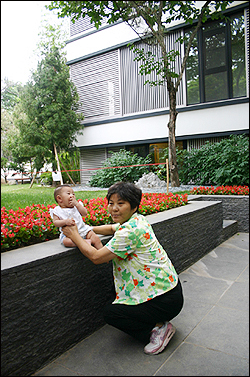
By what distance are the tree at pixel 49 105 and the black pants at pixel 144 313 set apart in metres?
9.05

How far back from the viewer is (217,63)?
36.6 feet

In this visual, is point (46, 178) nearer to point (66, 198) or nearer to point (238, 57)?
point (66, 198)

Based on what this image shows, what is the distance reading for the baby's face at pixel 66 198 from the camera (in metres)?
2.63

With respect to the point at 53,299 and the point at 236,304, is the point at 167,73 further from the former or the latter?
the point at 53,299

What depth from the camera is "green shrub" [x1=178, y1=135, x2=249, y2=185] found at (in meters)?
8.28

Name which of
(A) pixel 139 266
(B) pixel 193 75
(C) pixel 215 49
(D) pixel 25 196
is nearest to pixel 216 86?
(B) pixel 193 75

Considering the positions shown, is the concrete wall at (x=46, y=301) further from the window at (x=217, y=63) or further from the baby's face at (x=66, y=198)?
the window at (x=217, y=63)

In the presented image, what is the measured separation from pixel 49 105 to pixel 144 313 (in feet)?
35.7

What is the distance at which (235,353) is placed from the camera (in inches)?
86.1

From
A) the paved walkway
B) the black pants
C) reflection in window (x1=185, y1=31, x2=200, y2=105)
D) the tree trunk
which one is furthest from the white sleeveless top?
reflection in window (x1=185, y1=31, x2=200, y2=105)

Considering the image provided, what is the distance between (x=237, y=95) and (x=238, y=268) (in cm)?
825

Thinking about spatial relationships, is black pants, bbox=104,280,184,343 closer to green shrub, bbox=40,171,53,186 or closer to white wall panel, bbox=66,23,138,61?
green shrub, bbox=40,171,53,186

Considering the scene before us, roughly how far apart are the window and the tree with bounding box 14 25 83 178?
4.81 meters

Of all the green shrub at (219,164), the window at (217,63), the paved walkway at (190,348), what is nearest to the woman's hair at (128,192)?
the paved walkway at (190,348)
